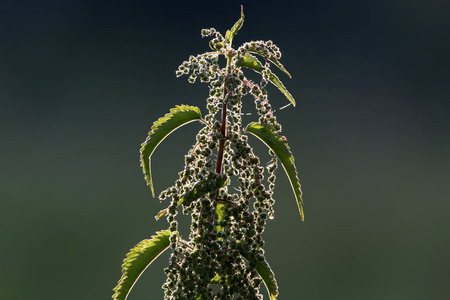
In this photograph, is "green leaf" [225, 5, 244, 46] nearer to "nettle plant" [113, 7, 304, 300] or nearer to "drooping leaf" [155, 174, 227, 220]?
"nettle plant" [113, 7, 304, 300]

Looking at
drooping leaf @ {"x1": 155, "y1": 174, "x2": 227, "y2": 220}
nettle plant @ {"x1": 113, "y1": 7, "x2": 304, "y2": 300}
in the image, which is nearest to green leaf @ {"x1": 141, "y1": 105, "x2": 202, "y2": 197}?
nettle plant @ {"x1": 113, "y1": 7, "x2": 304, "y2": 300}

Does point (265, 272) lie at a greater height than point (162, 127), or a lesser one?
lesser

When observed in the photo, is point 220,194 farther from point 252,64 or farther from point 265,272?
point 252,64

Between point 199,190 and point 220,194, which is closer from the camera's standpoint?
point 199,190

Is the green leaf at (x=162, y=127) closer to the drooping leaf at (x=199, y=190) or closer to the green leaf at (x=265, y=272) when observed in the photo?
the drooping leaf at (x=199, y=190)

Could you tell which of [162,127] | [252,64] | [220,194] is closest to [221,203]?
[220,194]

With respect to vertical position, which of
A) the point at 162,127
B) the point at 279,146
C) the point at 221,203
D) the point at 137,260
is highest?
the point at 162,127

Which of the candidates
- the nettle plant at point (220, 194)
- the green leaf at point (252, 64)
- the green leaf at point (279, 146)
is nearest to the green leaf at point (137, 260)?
the nettle plant at point (220, 194)
